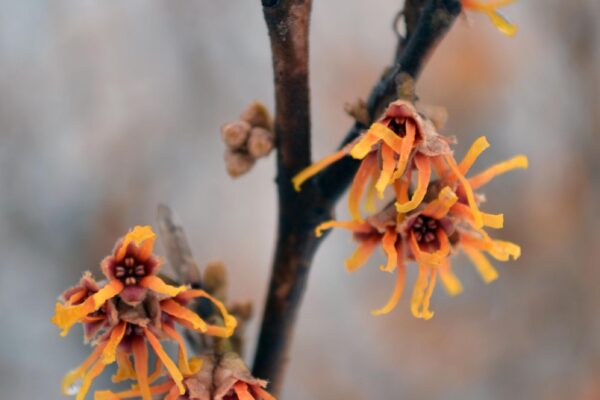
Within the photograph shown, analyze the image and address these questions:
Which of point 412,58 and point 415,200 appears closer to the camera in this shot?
point 415,200

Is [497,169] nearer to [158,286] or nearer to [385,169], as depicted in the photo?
[385,169]

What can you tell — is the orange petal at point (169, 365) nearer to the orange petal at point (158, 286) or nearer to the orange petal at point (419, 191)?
the orange petal at point (158, 286)

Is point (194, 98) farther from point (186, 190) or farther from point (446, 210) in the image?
point (446, 210)

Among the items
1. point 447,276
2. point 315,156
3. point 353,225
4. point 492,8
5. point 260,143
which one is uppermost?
point 492,8

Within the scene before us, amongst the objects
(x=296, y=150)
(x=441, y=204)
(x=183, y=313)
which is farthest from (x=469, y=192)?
(x=183, y=313)

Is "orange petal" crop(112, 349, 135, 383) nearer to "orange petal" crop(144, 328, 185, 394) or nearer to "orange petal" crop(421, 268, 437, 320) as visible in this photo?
"orange petal" crop(144, 328, 185, 394)

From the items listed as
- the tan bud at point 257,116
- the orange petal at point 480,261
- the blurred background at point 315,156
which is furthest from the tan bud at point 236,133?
the blurred background at point 315,156

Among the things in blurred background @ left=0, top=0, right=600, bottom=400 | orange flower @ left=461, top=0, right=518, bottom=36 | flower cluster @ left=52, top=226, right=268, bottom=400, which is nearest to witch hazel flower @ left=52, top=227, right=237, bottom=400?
flower cluster @ left=52, top=226, right=268, bottom=400
